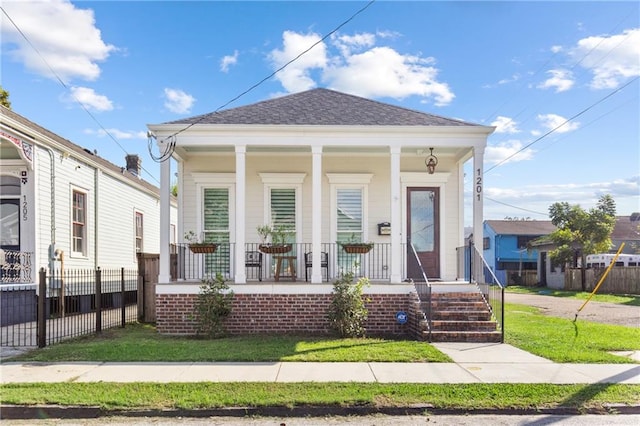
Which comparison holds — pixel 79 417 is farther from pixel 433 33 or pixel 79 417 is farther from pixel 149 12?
pixel 433 33

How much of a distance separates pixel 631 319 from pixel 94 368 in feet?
44.1

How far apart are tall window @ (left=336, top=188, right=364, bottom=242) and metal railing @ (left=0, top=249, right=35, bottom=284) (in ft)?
24.5

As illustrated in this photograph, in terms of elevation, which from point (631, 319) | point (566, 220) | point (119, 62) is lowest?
point (631, 319)

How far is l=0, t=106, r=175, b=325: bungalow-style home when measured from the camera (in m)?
11.7

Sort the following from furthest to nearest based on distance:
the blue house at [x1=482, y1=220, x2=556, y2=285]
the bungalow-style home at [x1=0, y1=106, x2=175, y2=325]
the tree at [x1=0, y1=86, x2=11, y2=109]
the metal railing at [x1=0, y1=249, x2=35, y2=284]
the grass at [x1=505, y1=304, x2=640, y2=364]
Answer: the blue house at [x1=482, y1=220, x2=556, y2=285], the tree at [x1=0, y1=86, x2=11, y2=109], the bungalow-style home at [x1=0, y1=106, x2=175, y2=325], the metal railing at [x1=0, y1=249, x2=35, y2=284], the grass at [x1=505, y1=304, x2=640, y2=364]

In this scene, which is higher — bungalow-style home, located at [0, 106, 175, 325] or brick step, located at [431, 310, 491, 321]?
bungalow-style home, located at [0, 106, 175, 325]

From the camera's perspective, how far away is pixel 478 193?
35.3 feet

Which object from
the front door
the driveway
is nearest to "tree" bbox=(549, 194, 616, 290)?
the driveway

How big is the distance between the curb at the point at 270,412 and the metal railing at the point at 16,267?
23.8 ft

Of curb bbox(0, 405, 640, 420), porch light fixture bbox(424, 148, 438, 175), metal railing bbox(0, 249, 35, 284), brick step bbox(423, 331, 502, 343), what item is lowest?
brick step bbox(423, 331, 502, 343)

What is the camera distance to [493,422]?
5105 mm

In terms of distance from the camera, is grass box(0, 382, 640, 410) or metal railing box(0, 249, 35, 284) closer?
grass box(0, 382, 640, 410)

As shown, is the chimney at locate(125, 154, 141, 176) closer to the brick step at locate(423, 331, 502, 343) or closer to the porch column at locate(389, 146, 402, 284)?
the porch column at locate(389, 146, 402, 284)

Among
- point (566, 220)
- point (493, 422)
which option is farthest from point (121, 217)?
point (566, 220)
